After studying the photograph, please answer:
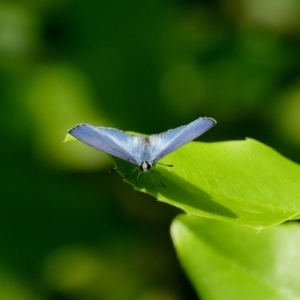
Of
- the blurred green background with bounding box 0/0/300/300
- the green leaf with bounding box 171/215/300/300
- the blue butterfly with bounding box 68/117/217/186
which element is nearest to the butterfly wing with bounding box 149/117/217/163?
the blue butterfly with bounding box 68/117/217/186

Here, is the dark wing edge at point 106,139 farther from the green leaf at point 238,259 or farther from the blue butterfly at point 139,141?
the green leaf at point 238,259

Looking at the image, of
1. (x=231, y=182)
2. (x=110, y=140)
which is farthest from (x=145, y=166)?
(x=231, y=182)

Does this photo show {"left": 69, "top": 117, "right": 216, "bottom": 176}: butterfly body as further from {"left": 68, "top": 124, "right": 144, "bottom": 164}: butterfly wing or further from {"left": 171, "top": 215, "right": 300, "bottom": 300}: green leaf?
{"left": 171, "top": 215, "right": 300, "bottom": 300}: green leaf

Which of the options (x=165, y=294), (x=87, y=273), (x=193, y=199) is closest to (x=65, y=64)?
(x=87, y=273)

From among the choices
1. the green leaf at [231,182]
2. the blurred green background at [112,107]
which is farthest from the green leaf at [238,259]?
the blurred green background at [112,107]

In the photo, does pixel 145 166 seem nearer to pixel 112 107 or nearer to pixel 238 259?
pixel 238 259

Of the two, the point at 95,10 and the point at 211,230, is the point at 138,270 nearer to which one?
the point at 211,230
